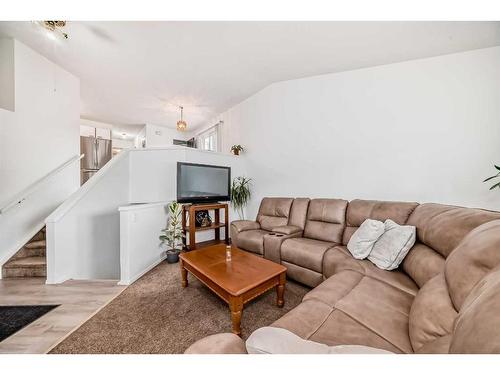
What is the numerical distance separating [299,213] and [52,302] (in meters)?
2.85

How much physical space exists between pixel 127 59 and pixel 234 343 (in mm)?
3428

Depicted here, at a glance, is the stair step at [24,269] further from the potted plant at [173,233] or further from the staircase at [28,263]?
the potted plant at [173,233]

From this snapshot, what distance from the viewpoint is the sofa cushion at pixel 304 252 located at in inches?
76.2

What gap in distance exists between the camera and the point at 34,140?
271cm

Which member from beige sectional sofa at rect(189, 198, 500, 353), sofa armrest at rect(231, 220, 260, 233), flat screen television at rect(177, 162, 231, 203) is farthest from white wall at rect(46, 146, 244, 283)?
beige sectional sofa at rect(189, 198, 500, 353)

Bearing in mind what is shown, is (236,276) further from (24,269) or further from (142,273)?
(24,269)

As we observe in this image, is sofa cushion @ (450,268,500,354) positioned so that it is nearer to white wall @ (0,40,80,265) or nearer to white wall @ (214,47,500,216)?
white wall @ (214,47,500,216)

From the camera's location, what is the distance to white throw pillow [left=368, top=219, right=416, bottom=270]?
155 centimetres

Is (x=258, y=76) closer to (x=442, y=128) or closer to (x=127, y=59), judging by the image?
(x=127, y=59)

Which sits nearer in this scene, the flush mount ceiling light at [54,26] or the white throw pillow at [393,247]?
the white throw pillow at [393,247]

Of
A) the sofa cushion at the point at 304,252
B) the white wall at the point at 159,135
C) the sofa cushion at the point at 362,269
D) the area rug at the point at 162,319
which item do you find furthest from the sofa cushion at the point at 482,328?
the white wall at the point at 159,135

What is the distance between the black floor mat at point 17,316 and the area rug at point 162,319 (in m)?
0.48

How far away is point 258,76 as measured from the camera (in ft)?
10.2
